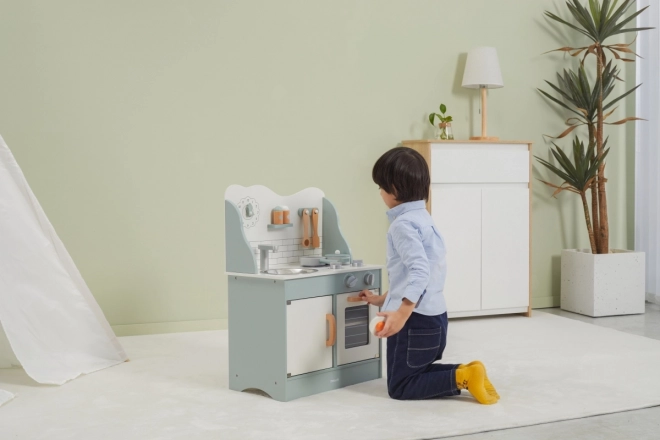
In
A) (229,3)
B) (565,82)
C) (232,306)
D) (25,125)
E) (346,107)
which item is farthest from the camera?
(565,82)

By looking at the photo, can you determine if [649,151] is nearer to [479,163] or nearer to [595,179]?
[595,179]

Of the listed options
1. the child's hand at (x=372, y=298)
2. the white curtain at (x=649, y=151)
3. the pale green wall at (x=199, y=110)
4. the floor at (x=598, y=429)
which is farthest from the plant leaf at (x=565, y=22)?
the floor at (x=598, y=429)

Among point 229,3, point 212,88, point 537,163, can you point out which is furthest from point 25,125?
point 537,163

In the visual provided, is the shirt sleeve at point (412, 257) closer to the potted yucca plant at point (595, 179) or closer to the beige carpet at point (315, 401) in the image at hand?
the beige carpet at point (315, 401)

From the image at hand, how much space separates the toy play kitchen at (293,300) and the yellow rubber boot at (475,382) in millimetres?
512

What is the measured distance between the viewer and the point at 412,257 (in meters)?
2.82

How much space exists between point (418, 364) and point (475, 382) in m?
0.23

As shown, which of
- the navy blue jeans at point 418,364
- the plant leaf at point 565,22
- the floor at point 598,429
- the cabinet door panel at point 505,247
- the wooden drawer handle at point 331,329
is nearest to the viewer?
the floor at point 598,429

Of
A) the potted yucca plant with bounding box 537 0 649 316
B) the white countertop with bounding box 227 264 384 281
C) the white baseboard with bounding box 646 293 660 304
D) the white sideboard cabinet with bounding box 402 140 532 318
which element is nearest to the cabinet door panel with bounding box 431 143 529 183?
the white sideboard cabinet with bounding box 402 140 532 318

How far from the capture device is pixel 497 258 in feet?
15.3

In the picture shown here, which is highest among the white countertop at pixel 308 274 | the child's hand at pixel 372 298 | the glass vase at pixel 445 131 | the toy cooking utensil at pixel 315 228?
the glass vase at pixel 445 131

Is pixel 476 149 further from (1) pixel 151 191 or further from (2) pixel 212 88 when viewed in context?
(1) pixel 151 191

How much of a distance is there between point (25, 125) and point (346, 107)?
1.80m

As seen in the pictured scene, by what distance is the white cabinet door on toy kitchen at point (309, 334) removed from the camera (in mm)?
2930
